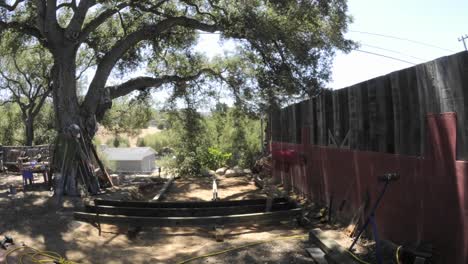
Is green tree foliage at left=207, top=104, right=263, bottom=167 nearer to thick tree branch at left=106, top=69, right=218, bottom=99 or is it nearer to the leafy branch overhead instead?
thick tree branch at left=106, top=69, right=218, bottom=99

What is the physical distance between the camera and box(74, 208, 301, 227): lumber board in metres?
8.49

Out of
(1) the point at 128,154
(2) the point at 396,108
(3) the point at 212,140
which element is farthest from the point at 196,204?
(1) the point at 128,154

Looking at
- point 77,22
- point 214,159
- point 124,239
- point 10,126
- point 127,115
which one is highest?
point 77,22

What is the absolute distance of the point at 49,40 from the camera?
13875 millimetres

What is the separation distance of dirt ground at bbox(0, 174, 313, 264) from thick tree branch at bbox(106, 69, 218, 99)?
694cm

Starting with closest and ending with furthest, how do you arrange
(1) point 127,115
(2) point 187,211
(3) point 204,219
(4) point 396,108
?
(4) point 396,108, (3) point 204,219, (2) point 187,211, (1) point 127,115

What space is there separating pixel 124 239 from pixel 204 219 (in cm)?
145

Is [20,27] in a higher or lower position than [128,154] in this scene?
higher

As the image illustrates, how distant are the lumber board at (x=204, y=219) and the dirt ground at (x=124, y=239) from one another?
0.66 ft

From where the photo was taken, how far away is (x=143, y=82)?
18359 mm

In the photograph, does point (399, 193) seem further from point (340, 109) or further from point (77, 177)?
point (77, 177)

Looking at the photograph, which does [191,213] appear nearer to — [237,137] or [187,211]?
[187,211]

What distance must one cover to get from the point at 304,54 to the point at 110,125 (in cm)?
1990

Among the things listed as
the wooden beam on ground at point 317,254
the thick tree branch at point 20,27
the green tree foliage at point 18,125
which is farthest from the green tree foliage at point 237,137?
the green tree foliage at point 18,125
